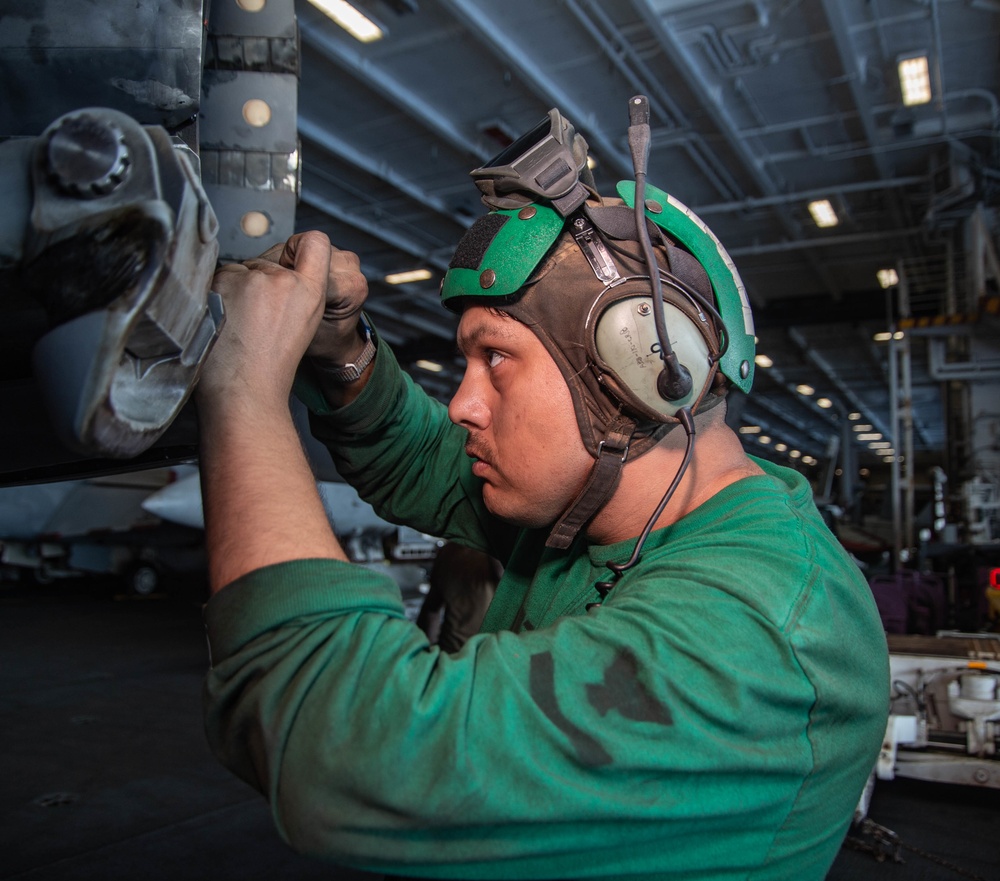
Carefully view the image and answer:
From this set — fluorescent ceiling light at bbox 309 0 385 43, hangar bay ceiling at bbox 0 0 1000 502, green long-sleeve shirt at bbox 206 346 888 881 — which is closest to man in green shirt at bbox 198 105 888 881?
green long-sleeve shirt at bbox 206 346 888 881

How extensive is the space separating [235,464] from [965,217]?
38.0ft

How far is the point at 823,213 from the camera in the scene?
11.1 metres

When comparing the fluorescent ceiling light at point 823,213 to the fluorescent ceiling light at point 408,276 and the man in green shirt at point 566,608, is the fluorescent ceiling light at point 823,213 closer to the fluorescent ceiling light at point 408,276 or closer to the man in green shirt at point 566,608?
the fluorescent ceiling light at point 408,276

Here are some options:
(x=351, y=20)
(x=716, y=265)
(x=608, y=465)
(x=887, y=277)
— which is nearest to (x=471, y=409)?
(x=608, y=465)

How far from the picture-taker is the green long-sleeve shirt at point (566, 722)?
2.43 feet

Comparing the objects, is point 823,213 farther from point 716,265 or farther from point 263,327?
point 263,327

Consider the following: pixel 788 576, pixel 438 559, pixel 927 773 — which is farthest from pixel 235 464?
pixel 927 773

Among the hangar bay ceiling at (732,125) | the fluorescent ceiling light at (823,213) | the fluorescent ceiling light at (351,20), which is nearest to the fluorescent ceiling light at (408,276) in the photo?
the hangar bay ceiling at (732,125)

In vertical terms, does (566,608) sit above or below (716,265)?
below

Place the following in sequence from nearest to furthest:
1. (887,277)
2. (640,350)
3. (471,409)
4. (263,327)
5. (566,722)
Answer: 1. (566,722)
2. (263,327)
3. (640,350)
4. (471,409)
5. (887,277)

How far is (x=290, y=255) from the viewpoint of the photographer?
3.85 feet

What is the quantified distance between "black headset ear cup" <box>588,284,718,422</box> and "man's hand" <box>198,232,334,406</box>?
401mm

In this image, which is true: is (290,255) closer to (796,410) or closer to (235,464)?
(235,464)

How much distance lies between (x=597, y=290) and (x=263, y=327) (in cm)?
48
